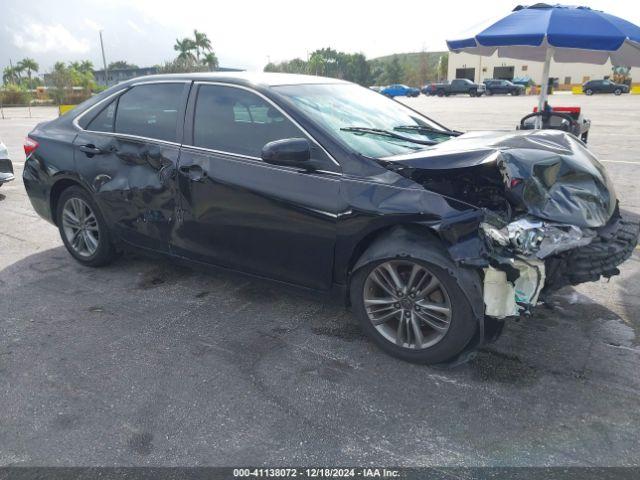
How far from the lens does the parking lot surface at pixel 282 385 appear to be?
96.6 inches

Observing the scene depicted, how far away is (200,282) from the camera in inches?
176

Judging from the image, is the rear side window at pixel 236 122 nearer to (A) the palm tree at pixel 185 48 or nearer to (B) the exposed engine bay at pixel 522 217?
(B) the exposed engine bay at pixel 522 217

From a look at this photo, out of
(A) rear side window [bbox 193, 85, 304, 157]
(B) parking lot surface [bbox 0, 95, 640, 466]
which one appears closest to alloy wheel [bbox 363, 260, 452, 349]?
(B) parking lot surface [bbox 0, 95, 640, 466]

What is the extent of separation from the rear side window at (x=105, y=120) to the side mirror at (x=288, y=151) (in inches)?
76.7

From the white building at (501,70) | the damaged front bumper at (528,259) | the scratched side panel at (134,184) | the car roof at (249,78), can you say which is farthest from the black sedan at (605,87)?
the scratched side panel at (134,184)

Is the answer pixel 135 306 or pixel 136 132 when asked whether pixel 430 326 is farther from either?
pixel 136 132

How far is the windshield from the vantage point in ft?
11.3

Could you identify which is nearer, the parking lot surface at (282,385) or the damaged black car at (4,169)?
the parking lot surface at (282,385)

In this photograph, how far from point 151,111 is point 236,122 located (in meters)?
0.90

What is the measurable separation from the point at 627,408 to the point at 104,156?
13.3ft

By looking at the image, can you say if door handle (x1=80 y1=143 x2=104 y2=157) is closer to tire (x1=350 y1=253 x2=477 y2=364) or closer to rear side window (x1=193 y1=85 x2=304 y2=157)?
rear side window (x1=193 y1=85 x2=304 y2=157)

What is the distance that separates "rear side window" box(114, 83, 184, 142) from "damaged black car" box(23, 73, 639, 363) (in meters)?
0.01

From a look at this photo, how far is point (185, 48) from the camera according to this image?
272 ft

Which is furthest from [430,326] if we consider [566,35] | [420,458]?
[566,35]
